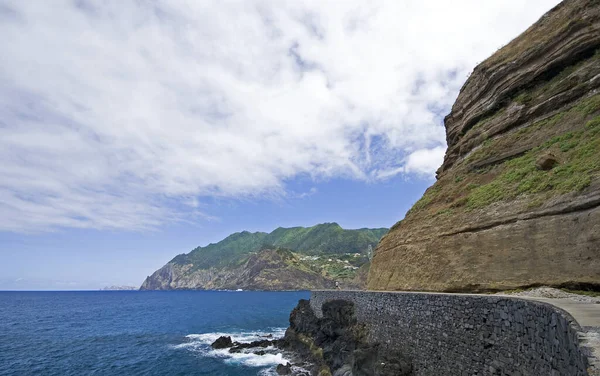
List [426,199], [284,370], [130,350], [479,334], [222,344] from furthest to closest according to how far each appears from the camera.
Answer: [222,344] → [130,350] → [284,370] → [426,199] → [479,334]

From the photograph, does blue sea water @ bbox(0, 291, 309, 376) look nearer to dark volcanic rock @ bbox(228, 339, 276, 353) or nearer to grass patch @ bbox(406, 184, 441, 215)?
dark volcanic rock @ bbox(228, 339, 276, 353)

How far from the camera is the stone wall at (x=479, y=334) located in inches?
300

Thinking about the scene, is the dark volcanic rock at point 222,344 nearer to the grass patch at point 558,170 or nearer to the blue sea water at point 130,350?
the blue sea water at point 130,350

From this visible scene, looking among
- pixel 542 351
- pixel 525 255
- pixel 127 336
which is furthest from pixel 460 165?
pixel 127 336

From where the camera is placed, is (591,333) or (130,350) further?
(130,350)

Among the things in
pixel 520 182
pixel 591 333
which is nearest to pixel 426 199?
pixel 520 182

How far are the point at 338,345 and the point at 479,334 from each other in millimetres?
17482

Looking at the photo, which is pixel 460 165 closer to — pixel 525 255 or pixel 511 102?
pixel 511 102

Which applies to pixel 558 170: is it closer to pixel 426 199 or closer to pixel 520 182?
pixel 520 182

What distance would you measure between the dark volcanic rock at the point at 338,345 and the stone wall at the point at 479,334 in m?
1.14

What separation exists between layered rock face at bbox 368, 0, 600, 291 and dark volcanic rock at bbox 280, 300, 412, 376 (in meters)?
4.62

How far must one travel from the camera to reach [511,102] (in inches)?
1088

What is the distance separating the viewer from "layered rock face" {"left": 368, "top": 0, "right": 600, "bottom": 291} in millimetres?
15312

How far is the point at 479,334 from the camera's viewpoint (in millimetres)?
12211
